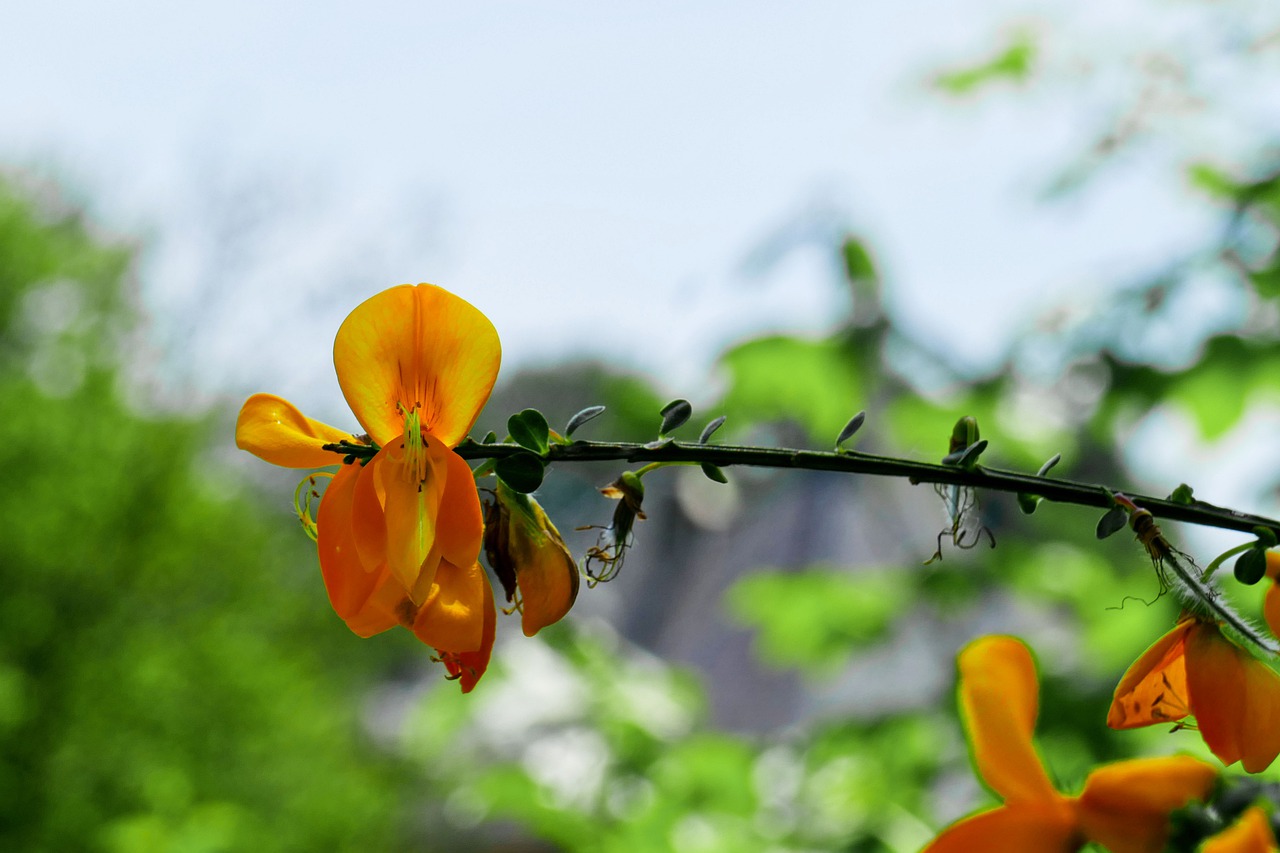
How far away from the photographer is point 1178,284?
1075mm

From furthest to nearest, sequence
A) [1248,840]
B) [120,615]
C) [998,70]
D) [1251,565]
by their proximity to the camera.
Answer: [120,615] → [998,70] → [1251,565] → [1248,840]

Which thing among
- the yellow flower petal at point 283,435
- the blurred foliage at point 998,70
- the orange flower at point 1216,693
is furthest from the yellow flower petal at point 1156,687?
the blurred foliage at point 998,70

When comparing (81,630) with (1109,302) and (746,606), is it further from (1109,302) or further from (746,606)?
(1109,302)

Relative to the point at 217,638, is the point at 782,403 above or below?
below

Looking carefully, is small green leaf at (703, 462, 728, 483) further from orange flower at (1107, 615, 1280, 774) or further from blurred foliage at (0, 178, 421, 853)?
blurred foliage at (0, 178, 421, 853)

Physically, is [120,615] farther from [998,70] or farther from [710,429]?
[710,429]

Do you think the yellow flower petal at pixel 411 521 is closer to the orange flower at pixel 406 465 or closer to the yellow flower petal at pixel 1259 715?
the orange flower at pixel 406 465

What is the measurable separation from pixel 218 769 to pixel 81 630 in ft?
2.59

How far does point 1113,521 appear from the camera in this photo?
0.27 metres

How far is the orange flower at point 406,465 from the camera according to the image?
280 millimetres

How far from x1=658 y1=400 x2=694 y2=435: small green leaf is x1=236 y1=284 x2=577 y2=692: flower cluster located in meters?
0.05

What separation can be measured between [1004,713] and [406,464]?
17 cm

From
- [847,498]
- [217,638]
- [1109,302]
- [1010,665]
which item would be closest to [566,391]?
[847,498]

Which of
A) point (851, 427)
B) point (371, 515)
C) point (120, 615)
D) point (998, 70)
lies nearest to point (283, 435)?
point (371, 515)
